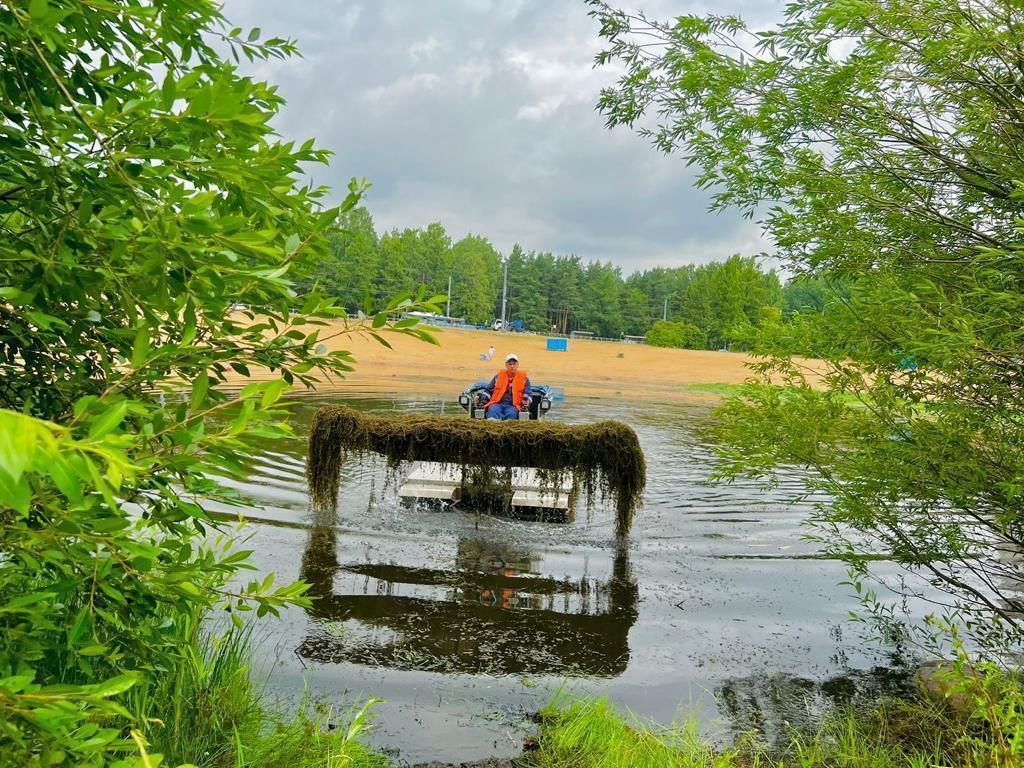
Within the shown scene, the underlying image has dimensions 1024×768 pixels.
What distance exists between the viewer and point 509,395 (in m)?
10.7

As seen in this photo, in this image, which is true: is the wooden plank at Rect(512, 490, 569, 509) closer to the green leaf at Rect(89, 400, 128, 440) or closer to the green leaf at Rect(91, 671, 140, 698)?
the green leaf at Rect(91, 671, 140, 698)

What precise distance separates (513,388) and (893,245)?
6678 mm

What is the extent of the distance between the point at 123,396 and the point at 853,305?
440cm

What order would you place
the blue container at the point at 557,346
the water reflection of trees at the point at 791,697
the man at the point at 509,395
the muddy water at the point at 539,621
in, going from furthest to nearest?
1. the blue container at the point at 557,346
2. the man at the point at 509,395
3. the muddy water at the point at 539,621
4. the water reflection of trees at the point at 791,697

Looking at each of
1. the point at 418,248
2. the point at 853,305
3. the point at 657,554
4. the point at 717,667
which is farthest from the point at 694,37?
the point at 418,248

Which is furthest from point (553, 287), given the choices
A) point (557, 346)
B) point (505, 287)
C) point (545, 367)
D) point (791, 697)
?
point (791, 697)

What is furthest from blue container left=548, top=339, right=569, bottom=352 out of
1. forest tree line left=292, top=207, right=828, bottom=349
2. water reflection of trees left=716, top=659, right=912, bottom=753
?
water reflection of trees left=716, top=659, right=912, bottom=753

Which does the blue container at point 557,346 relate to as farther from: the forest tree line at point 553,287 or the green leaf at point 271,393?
the green leaf at point 271,393

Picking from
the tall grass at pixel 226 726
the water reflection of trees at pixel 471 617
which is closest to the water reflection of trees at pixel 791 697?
the water reflection of trees at pixel 471 617

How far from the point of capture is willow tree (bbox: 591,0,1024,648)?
3838mm

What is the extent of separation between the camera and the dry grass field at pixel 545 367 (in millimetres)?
33594

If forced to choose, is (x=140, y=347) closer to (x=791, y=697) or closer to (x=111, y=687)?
(x=111, y=687)

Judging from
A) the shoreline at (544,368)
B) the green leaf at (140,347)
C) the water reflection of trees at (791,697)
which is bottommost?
the water reflection of trees at (791,697)

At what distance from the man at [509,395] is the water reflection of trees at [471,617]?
332cm
